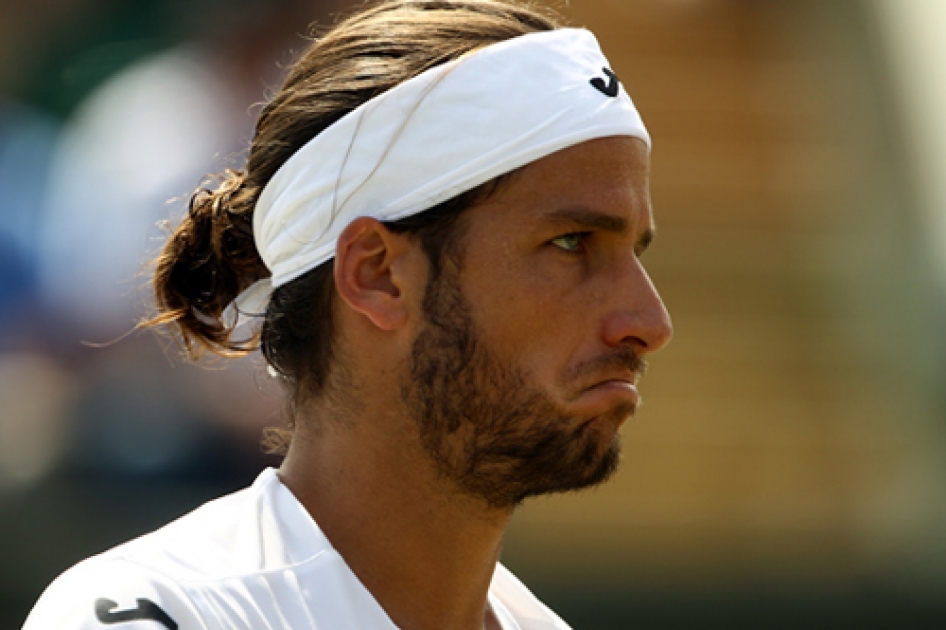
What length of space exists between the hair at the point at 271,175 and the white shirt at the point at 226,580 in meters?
0.35

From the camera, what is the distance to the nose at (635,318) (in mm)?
2715

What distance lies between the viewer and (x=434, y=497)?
9.03 ft

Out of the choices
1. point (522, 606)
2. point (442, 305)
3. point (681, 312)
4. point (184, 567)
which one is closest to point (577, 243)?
point (442, 305)

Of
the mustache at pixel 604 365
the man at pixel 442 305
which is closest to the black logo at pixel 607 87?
→ the man at pixel 442 305

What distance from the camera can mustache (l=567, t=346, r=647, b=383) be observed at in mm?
2699

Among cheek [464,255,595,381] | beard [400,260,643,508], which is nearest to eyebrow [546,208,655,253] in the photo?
cheek [464,255,595,381]

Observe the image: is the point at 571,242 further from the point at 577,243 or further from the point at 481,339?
the point at 481,339

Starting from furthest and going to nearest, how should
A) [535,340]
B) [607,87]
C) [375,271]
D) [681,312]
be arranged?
[681,312] → [607,87] → [375,271] → [535,340]

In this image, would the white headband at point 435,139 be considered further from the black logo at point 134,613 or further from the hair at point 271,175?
the black logo at point 134,613

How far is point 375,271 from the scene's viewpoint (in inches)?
111

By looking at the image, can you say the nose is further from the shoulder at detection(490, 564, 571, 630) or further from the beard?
the shoulder at detection(490, 564, 571, 630)

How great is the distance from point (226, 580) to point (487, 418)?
593 mm

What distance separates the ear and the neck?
193 millimetres

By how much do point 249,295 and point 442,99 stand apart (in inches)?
26.1
